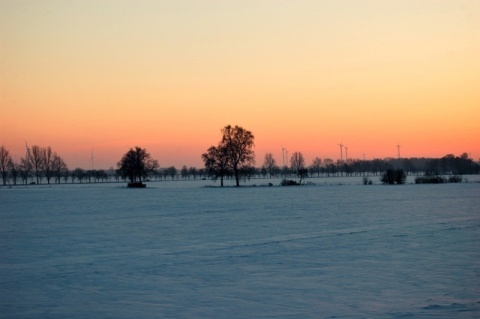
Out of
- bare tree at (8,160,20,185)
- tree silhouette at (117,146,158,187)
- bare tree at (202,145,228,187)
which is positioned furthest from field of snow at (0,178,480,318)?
bare tree at (8,160,20,185)

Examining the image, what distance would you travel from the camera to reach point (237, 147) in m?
86.5

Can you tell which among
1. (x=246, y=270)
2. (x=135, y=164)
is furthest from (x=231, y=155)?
(x=246, y=270)

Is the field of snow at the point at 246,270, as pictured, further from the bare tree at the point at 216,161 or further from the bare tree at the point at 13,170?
the bare tree at the point at 13,170

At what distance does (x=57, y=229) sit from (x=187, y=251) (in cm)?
898

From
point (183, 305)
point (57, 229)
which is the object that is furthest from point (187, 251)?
point (57, 229)

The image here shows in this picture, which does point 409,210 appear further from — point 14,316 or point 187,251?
point 14,316

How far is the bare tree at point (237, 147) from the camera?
282 feet

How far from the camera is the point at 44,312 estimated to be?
323 inches

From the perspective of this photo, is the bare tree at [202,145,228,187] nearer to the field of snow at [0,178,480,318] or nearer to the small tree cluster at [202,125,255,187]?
the small tree cluster at [202,125,255,187]

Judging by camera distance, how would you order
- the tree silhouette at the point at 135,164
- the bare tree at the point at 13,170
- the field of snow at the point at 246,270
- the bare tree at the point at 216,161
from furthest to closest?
the bare tree at the point at 13,170, the tree silhouette at the point at 135,164, the bare tree at the point at 216,161, the field of snow at the point at 246,270

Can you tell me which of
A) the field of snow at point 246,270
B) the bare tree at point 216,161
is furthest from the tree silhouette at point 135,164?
the field of snow at point 246,270

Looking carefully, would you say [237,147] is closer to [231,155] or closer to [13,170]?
[231,155]

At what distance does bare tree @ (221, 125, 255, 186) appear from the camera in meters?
85.8

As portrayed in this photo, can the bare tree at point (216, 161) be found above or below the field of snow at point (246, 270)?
above
